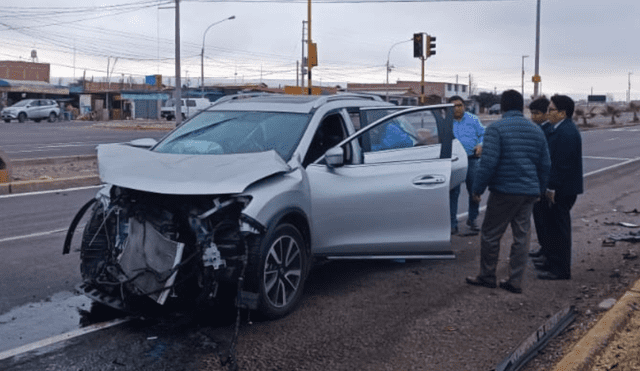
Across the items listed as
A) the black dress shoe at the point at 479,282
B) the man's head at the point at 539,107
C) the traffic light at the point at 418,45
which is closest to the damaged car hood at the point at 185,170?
the black dress shoe at the point at 479,282

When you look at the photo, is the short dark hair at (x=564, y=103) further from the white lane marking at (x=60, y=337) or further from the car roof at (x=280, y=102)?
the white lane marking at (x=60, y=337)

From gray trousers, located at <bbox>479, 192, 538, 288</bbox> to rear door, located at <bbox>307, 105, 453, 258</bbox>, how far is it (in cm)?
40

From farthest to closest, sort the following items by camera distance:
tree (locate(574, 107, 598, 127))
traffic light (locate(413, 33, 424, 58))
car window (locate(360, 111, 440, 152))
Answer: tree (locate(574, 107, 598, 127))
traffic light (locate(413, 33, 424, 58))
car window (locate(360, 111, 440, 152))

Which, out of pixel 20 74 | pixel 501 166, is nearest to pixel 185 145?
pixel 501 166

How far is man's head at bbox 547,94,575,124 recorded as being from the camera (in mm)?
7039

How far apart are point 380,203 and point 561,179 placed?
1922mm

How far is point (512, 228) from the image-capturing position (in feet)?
21.7

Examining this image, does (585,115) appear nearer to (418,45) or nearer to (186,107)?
(418,45)

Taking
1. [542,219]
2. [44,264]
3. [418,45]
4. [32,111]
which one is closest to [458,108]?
[542,219]

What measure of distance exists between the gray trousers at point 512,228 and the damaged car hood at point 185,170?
209cm

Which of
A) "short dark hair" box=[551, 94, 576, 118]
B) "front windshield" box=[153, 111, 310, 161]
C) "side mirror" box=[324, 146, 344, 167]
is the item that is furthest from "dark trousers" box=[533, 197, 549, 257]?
"front windshield" box=[153, 111, 310, 161]

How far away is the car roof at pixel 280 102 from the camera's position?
6805mm

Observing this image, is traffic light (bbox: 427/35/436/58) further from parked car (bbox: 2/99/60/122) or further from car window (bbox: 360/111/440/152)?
parked car (bbox: 2/99/60/122)

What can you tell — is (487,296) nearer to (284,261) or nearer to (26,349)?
(284,261)
